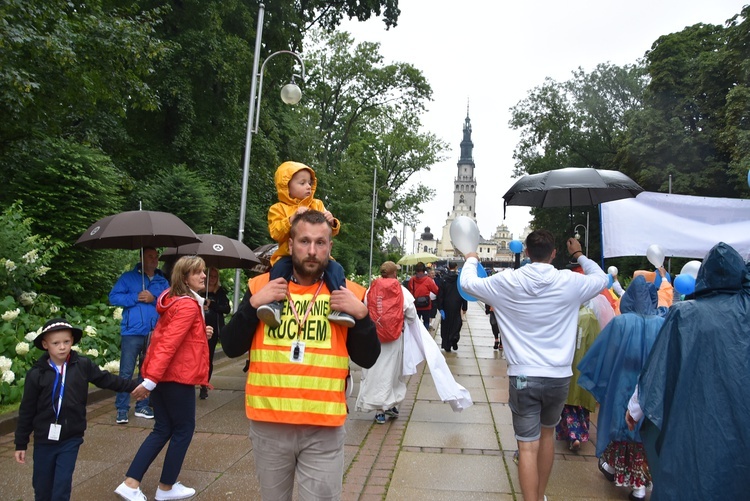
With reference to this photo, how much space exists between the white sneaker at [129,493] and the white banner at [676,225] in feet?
14.6

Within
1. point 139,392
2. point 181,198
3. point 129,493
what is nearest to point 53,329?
point 139,392

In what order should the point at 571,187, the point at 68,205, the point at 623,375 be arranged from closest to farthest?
the point at 623,375
the point at 571,187
the point at 68,205

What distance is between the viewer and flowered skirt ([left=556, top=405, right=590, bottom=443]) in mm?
5805

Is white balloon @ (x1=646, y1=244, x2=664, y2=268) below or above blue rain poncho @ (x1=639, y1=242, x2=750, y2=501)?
above

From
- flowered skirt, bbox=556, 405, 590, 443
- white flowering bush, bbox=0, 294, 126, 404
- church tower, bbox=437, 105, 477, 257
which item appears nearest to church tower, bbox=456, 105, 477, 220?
church tower, bbox=437, 105, 477, 257

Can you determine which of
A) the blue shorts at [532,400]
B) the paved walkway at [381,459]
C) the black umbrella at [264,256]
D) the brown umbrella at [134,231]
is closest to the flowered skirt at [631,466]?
the paved walkway at [381,459]

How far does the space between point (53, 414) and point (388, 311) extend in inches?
161

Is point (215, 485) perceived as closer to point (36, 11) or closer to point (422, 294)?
point (36, 11)

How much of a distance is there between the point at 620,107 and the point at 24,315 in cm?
4418

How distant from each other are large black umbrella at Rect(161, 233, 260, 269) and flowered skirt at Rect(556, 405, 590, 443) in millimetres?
4163

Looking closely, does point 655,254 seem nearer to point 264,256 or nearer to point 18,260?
point 264,256

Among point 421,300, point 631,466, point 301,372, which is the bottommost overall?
point 631,466

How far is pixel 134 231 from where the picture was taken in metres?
6.02

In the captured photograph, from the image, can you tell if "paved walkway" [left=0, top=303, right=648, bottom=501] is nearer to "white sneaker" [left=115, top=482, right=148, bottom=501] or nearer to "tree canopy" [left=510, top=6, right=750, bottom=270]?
"white sneaker" [left=115, top=482, right=148, bottom=501]
